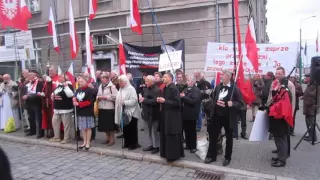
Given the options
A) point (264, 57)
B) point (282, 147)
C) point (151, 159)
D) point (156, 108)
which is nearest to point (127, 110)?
point (156, 108)

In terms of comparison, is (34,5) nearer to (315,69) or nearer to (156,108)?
(156,108)

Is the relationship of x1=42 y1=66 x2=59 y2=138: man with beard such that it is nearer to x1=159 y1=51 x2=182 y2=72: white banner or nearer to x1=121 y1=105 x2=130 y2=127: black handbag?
x1=121 y1=105 x2=130 y2=127: black handbag

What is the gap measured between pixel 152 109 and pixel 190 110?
0.87 m

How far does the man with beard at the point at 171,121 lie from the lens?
18.7ft

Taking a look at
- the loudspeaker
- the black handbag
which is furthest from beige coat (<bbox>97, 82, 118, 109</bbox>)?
the loudspeaker

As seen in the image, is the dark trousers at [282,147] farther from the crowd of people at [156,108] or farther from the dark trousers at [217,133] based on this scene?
the dark trousers at [217,133]

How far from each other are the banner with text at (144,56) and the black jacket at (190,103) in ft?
9.48

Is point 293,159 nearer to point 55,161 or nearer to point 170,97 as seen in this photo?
point 170,97

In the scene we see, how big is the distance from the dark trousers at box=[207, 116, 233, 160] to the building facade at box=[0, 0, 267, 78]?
8.88 meters

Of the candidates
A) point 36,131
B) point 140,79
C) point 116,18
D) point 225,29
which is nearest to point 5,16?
point 36,131

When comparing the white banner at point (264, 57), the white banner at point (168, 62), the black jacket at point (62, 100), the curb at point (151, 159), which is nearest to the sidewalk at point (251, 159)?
the curb at point (151, 159)

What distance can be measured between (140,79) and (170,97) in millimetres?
4268

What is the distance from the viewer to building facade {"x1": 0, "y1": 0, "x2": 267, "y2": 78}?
14.7m

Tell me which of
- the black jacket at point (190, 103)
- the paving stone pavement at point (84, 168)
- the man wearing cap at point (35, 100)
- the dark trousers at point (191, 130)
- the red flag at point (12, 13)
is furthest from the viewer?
the red flag at point (12, 13)
